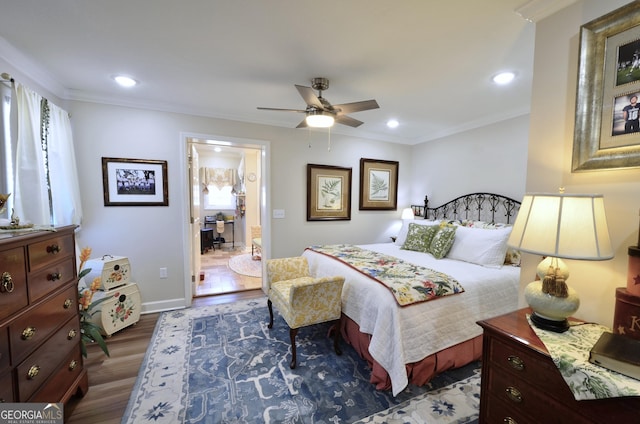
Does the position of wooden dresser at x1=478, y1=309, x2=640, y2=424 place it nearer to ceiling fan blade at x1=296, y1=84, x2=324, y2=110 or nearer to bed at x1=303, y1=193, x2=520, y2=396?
bed at x1=303, y1=193, x2=520, y2=396

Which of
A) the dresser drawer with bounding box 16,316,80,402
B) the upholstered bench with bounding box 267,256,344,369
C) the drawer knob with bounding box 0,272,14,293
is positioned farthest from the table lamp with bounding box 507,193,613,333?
the dresser drawer with bounding box 16,316,80,402

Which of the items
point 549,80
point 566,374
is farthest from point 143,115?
point 566,374

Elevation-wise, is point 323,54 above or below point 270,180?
above

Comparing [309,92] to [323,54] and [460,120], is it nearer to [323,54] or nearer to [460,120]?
[323,54]

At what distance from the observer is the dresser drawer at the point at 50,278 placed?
4.22 ft

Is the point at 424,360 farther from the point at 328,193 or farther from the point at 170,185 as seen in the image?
the point at 170,185

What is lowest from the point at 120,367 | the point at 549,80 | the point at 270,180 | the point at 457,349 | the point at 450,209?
the point at 120,367

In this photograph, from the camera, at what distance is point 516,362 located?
108 cm

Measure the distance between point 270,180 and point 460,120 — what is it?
2.77 m

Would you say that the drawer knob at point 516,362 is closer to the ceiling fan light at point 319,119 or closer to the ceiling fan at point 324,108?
the ceiling fan at point 324,108

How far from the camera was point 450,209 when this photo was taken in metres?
3.91

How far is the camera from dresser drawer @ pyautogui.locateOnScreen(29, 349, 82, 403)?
1340mm

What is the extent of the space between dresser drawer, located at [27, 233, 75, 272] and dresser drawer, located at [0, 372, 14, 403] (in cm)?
47

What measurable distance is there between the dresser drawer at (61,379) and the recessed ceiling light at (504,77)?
3.78 m
